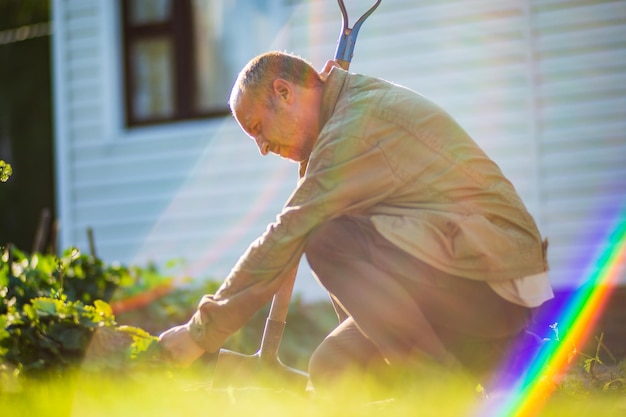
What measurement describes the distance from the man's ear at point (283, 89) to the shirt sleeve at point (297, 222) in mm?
203

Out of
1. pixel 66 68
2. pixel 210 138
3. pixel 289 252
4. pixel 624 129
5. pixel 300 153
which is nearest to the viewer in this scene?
pixel 289 252

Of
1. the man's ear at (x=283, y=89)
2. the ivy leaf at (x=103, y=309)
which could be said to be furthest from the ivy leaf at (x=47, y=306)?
the man's ear at (x=283, y=89)

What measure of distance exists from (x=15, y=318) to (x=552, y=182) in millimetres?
5456

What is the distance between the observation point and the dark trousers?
3.09 meters

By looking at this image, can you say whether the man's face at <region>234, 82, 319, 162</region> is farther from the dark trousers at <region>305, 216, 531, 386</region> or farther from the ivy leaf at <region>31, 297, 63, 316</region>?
the ivy leaf at <region>31, 297, 63, 316</region>

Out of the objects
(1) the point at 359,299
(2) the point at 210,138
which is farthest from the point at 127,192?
(1) the point at 359,299

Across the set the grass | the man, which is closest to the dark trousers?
the man

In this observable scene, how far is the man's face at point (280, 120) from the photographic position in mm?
3188

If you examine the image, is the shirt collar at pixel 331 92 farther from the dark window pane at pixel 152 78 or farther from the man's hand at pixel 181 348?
the dark window pane at pixel 152 78

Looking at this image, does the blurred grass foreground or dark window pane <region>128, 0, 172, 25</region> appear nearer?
the blurred grass foreground

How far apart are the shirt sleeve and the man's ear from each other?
203 millimetres

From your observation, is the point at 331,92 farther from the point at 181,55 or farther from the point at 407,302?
the point at 181,55

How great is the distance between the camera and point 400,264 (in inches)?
122

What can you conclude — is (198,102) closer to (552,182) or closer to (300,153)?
(552,182)
